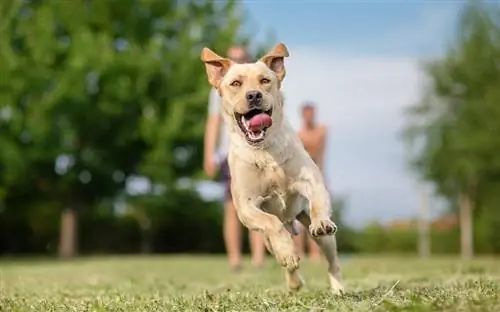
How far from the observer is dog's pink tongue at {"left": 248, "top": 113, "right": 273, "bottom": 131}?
443cm

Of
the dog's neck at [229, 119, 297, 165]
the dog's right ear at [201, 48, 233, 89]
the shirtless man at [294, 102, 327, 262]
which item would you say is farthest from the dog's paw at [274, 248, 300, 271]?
the shirtless man at [294, 102, 327, 262]

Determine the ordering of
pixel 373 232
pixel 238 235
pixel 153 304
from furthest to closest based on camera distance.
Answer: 1. pixel 373 232
2. pixel 238 235
3. pixel 153 304

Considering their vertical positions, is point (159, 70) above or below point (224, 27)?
below

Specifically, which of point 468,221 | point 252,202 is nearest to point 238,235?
point 252,202

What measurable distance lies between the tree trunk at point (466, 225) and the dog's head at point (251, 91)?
23508 millimetres

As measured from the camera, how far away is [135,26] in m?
26.1

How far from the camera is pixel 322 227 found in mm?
4094

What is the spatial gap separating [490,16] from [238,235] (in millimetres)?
21707

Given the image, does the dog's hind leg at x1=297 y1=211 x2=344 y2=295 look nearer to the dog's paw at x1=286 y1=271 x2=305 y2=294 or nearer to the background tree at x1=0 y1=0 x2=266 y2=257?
the dog's paw at x1=286 y1=271 x2=305 y2=294

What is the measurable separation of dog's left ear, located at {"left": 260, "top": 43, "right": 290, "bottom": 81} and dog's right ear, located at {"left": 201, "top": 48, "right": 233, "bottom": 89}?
0.74 ft

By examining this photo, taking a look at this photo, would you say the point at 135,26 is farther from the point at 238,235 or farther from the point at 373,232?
the point at 238,235

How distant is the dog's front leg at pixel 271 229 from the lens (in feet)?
13.1

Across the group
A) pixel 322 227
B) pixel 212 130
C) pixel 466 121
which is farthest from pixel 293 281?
pixel 466 121

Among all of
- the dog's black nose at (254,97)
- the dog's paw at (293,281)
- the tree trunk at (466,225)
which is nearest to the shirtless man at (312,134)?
the dog's paw at (293,281)
